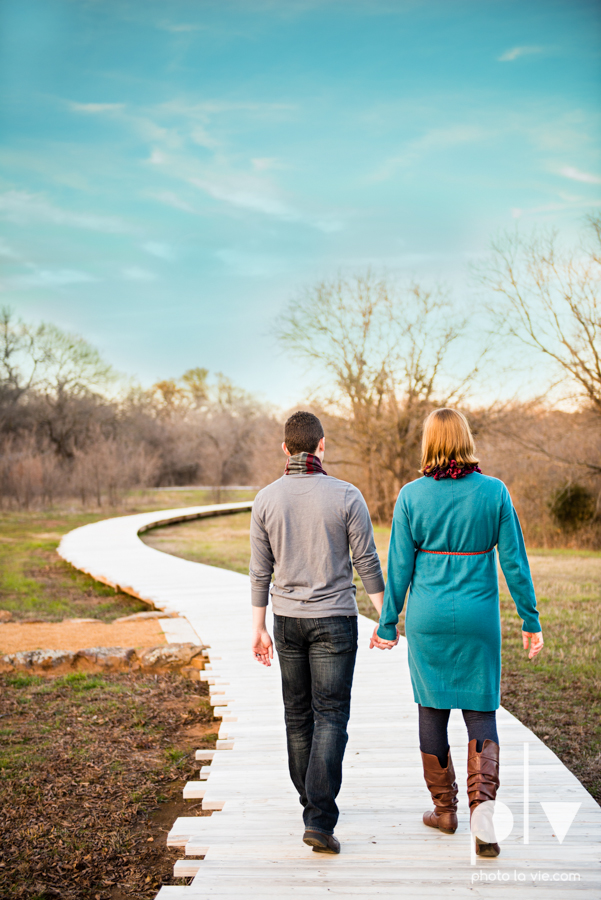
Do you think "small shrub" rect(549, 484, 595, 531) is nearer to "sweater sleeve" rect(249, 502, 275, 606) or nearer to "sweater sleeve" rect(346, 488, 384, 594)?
"sweater sleeve" rect(346, 488, 384, 594)

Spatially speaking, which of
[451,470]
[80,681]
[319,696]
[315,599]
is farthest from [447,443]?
[80,681]

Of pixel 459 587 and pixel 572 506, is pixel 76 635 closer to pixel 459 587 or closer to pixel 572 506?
pixel 459 587

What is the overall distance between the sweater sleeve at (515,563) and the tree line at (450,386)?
13842 mm

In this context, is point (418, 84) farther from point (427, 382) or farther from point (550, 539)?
point (550, 539)

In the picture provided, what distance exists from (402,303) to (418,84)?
608 cm

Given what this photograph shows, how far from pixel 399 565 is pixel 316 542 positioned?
0.32 metres

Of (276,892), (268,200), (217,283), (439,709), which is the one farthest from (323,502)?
(217,283)

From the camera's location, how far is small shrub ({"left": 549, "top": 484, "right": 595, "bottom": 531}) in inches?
613

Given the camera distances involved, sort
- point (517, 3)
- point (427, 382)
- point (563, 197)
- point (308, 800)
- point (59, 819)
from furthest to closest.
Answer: point (427, 382)
point (563, 197)
point (517, 3)
point (59, 819)
point (308, 800)

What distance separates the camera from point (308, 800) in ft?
7.41

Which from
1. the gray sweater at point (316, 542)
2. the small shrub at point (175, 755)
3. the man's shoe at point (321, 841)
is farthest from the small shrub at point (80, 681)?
the gray sweater at point (316, 542)

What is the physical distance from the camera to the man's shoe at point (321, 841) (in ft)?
7.36

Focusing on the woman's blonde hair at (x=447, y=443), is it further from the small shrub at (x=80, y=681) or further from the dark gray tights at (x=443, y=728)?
the small shrub at (x=80, y=681)

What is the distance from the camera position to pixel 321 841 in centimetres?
224
